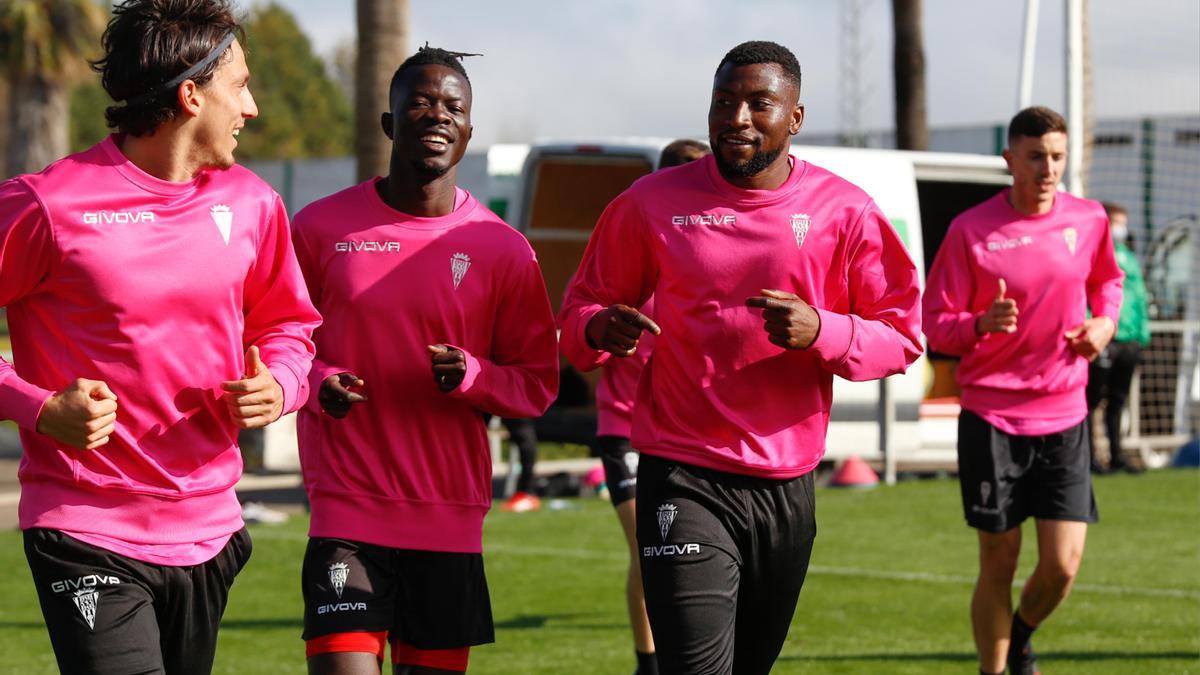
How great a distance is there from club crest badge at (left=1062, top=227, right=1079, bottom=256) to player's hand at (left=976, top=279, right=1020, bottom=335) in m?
0.56

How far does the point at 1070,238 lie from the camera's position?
26.1 feet

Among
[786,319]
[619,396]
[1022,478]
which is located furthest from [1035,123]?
[786,319]

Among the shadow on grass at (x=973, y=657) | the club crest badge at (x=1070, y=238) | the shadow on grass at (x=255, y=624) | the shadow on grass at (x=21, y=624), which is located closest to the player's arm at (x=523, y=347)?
the club crest badge at (x=1070, y=238)

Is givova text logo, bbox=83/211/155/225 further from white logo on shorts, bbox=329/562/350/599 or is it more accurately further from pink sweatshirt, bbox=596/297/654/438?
pink sweatshirt, bbox=596/297/654/438

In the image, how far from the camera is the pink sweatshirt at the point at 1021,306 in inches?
306

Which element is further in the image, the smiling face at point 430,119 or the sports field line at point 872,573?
the sports field line at point 872,573

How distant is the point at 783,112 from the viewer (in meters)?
5.46

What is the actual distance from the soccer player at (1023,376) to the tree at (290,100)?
6520cm

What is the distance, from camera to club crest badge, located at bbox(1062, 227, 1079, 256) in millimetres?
7938

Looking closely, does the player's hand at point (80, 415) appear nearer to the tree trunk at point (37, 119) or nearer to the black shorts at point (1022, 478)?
the black shorts at point (1022, 478)

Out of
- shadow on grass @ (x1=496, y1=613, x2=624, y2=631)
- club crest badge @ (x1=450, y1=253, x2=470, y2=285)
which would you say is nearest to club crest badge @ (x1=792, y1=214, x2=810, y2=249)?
club crest badge @ (x1=450, y1=253, x2=470, y2=285)

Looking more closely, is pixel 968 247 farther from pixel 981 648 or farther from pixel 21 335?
pixel 21 335

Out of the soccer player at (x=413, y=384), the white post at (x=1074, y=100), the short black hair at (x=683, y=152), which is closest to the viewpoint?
the soccer player at (x=413, y=384)

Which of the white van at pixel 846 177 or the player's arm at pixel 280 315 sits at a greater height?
the player's arm at pixel 280 315
